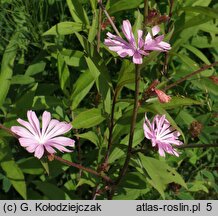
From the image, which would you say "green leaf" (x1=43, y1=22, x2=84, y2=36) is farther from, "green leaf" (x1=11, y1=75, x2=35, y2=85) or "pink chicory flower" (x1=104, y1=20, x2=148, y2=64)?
"pink chicory flower" (x1=104, y1=20, x2=148, y2=64)

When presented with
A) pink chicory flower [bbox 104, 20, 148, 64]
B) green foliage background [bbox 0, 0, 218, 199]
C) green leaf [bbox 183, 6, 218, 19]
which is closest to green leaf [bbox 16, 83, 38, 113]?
green foliage background [bbox 0, 0, 218, 199]

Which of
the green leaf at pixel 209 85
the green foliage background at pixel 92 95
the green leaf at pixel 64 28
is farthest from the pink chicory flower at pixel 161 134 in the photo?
the green leaf at pixel 64 28

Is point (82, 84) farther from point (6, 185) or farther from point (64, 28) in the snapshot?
point (6, 185)

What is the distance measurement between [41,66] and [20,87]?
10cm

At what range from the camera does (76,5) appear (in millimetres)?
1351

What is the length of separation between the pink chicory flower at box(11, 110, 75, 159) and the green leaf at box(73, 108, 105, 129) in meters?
0.14

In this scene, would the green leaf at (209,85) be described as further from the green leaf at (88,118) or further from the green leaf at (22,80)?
the green leaf at (22,80)

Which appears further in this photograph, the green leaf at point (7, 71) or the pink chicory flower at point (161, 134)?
the green leaf at point (7, 71)

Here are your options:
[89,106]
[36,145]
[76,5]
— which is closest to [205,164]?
[89,106]

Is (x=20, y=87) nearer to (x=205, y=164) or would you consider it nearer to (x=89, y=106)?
(x=89, y=106)

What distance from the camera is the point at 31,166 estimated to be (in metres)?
1.24

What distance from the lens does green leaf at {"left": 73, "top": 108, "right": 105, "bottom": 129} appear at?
3.72 ft

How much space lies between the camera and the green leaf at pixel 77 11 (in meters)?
1.34

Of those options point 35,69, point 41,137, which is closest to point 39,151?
point 41,137
